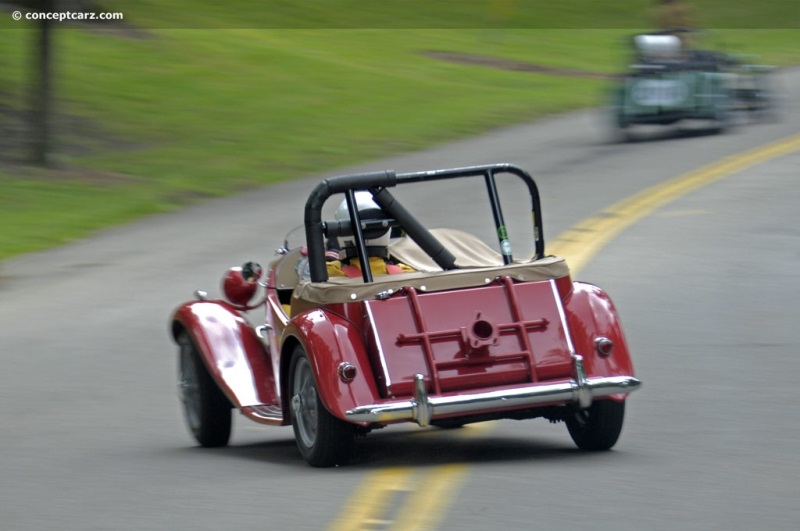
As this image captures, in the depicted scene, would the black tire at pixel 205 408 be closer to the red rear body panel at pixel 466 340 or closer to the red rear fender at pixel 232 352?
the red rear fender at pixel 232 352

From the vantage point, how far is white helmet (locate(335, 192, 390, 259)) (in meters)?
8.23

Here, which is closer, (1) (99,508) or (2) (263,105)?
(1) (99,508)

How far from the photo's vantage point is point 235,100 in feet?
98.1

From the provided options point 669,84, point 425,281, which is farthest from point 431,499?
point 669,84

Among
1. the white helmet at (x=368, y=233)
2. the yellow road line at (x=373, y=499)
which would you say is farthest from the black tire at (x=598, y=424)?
the white helmet at (x=368, y=233)

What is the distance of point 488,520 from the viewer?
20.9ft

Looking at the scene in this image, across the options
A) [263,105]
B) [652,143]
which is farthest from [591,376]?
[263,105]

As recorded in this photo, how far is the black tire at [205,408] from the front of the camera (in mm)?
9000

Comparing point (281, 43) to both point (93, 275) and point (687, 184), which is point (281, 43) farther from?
point (93, 275)

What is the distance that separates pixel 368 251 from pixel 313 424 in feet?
3.65

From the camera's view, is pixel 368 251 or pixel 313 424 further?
pixel 368 251

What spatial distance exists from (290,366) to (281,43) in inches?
1210

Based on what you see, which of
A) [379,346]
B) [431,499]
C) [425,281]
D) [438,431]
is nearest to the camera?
[431,499]

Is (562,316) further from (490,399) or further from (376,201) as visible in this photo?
(376,201)
